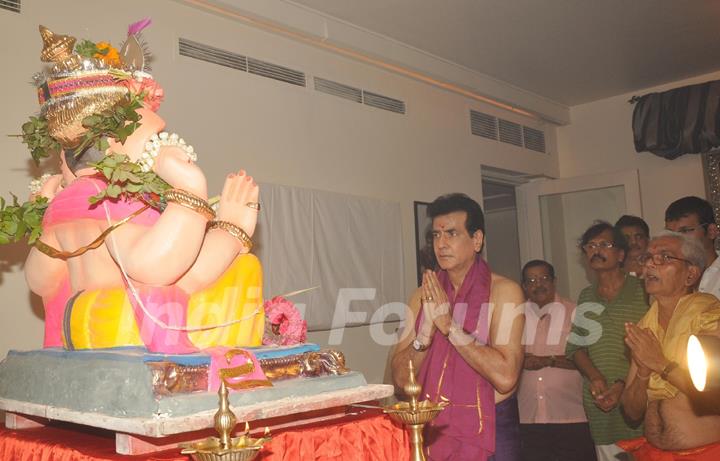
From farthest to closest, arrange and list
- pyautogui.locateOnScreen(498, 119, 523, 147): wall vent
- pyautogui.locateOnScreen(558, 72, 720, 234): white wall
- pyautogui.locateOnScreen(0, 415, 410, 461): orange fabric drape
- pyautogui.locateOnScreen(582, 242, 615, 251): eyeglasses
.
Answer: pyautogui.locateOnScreen(498, 119, 523, 147): wall vent
pyautogui.locateOnScreen(558, 72, 720, 234): white wall
pyautogui.locateOnScreen(582, 242, 615, 251): eyeglasses
pyautogui.locateOnScreen(0, 415, 410, 461): orange fabric drape

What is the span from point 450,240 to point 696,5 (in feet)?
9.55

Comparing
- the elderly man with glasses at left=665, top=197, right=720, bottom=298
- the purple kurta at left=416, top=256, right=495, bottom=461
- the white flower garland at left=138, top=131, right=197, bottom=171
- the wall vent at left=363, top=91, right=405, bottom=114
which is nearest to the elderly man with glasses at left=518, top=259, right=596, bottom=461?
the elderly man with glasses at left=665, top=197, right=720, bottom=298

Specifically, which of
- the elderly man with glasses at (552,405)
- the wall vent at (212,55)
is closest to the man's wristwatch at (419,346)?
the elderly man with glasses at (552,405)

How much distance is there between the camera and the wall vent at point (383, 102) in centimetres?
472

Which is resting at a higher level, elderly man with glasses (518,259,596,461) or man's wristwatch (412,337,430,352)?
man's wristwatch (412,337,430,352)

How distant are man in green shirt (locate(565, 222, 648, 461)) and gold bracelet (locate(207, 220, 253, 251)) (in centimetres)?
262

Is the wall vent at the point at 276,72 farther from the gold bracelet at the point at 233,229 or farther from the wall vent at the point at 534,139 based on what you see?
the wall vent at the point at 534,139

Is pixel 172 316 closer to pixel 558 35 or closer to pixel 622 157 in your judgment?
pixel 558 35

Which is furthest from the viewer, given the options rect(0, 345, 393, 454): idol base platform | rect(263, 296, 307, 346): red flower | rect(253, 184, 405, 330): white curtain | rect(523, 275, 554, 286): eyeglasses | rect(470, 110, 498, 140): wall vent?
rect(470, 110, 498, 140): wall vent

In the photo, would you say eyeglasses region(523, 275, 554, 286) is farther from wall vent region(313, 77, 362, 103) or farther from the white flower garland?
the white flower garland

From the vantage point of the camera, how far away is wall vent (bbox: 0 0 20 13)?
114 inches

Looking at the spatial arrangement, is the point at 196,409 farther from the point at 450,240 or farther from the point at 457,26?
the point at 457,26

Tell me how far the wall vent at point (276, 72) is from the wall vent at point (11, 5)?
4.33 feet

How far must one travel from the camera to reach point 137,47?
1.77 metres
